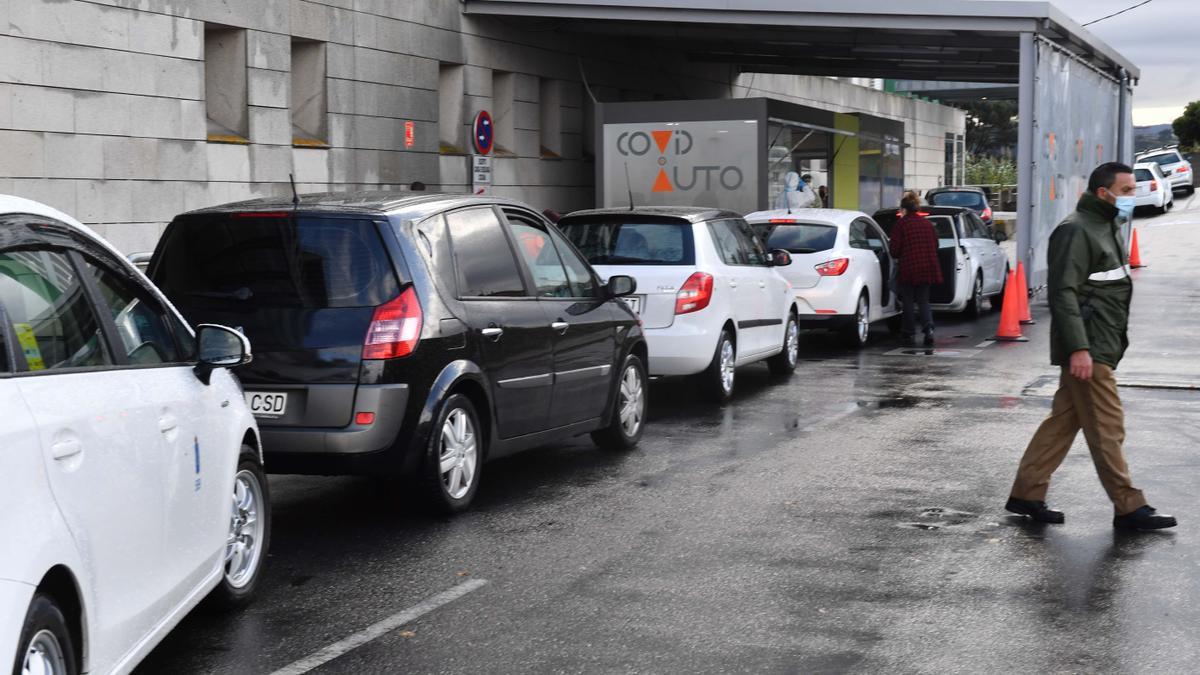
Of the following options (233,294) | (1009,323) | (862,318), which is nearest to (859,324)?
(862,318)

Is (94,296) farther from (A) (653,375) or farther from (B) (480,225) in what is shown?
(A) (653,375)

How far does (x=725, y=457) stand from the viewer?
381 inches

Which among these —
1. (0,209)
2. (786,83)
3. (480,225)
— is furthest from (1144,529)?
(786,83)

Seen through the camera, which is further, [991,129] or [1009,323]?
[991,129]

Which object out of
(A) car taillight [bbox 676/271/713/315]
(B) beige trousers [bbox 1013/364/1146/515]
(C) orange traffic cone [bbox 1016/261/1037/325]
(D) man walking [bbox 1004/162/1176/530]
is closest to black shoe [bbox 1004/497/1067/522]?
(B) beige trousers [bbox 1013/364/1146/515]

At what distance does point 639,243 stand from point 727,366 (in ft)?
4.31

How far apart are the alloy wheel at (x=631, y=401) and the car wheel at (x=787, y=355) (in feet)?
14.5

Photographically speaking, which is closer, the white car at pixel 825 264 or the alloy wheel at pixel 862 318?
the white car at pixel 825 264

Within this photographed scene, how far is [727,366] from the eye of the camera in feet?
41.5

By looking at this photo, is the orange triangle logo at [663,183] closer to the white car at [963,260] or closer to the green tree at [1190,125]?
the white car at [963,260]

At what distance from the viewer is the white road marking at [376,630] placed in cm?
519

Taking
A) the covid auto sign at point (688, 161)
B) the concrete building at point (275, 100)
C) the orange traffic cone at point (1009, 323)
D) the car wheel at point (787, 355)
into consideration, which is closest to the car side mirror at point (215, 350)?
the car wheel at point (787, 355)

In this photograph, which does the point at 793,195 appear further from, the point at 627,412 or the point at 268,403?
the point at 268,403

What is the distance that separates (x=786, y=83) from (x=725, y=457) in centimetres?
3342
